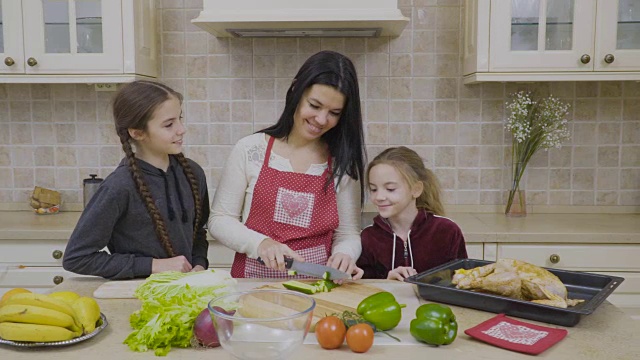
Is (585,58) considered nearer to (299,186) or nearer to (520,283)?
(299,186)

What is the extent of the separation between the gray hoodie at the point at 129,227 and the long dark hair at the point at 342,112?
375mm

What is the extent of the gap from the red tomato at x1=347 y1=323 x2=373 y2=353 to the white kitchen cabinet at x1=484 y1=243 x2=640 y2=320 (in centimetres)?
147

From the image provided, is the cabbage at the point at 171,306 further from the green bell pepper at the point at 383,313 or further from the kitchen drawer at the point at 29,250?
the kitchen drawer at the point at 29,250

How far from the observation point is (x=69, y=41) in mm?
2664

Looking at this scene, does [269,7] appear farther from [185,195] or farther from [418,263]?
[418,263]

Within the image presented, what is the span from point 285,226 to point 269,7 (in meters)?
0.89

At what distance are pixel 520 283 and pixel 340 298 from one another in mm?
400

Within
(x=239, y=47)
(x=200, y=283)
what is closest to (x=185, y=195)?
(x=200, y=283)

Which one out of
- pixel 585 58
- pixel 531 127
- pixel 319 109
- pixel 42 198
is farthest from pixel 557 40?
pixel 42 198

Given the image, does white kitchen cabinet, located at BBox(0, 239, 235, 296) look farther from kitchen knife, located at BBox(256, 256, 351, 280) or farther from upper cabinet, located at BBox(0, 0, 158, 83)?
kitchen knife, located at BBox(256, 256, 351, 280)

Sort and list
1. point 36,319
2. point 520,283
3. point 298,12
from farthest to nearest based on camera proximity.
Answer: point 298,12, point 520,283, point 36,319

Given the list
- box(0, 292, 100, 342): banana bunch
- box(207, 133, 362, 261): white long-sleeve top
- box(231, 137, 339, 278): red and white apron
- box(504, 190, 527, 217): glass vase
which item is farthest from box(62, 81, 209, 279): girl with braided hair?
box(504, 190, 527, 217): glass vase

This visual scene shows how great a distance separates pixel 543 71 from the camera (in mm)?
2623

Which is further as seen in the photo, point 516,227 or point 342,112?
point 516,227
